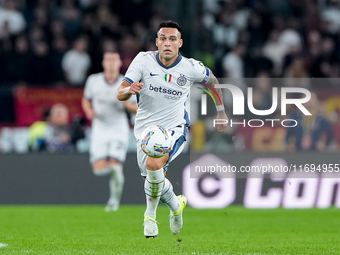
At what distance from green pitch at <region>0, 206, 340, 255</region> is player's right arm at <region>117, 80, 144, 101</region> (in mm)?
1510

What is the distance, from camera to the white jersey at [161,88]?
6762mm

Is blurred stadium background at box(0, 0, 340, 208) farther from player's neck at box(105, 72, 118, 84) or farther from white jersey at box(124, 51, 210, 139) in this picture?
white jersey at box(124, 51, 210, 139)

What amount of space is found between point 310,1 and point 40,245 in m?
11.1

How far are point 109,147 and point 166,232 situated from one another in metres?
3.28

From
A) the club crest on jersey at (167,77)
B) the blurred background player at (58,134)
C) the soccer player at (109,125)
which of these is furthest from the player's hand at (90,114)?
the club crest on jersey at (167,77)

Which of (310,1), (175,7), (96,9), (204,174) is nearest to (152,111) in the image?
(204,174)

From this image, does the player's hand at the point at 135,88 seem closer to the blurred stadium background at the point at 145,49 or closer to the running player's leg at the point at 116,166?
the running player's leg at the point at 116,166

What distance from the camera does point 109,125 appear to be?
37.4ft

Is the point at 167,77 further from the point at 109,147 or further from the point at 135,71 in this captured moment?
the point at 109,147

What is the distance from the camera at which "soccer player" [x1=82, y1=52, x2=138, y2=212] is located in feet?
36.8

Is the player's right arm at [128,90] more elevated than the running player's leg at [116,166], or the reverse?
the player's right arm at [128,90]

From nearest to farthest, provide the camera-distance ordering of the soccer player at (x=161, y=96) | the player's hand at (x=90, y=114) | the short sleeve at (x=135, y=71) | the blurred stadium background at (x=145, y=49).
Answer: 1. the short sleeve at (x=135, y=71)
2. the soccer player at (x=161, y=96)
3. the player's hand at (x=90, y=114)
4. the blurred stadium background at (x=145, y=49)

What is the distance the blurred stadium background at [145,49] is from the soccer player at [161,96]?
14.3ft

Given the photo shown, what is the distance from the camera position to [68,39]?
14.3 meters
